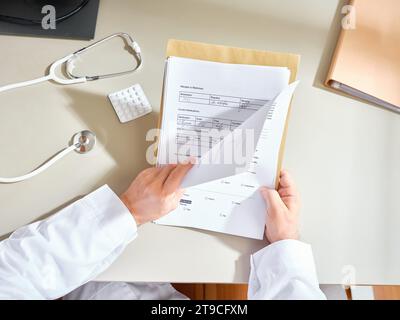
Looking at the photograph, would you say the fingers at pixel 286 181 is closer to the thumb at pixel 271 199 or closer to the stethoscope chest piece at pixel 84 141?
the thumb at pixel 271 199

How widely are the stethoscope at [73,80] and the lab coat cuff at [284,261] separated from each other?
0.38 meters

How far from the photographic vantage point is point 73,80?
0.70 meters

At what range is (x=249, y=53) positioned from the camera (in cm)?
67

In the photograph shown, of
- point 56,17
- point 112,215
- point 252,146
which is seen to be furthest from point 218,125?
point 56,17

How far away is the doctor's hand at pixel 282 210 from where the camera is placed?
64 centimetres

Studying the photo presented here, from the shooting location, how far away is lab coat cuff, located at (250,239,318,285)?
2.05 ft

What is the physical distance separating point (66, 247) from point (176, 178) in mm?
220

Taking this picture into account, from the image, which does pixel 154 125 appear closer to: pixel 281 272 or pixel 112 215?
pixel 112 215

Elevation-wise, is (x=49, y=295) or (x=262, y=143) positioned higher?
(x=262, y=143)

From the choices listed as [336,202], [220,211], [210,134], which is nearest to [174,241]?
[220,211]

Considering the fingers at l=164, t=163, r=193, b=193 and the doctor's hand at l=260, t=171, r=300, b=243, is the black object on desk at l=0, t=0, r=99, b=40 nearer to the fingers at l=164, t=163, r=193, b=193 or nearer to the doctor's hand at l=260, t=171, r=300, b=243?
the fingers at l=164, t=163, r=193, b=193

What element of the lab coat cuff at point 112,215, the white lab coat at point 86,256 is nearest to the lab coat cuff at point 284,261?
the white lab coat at point 86,256
